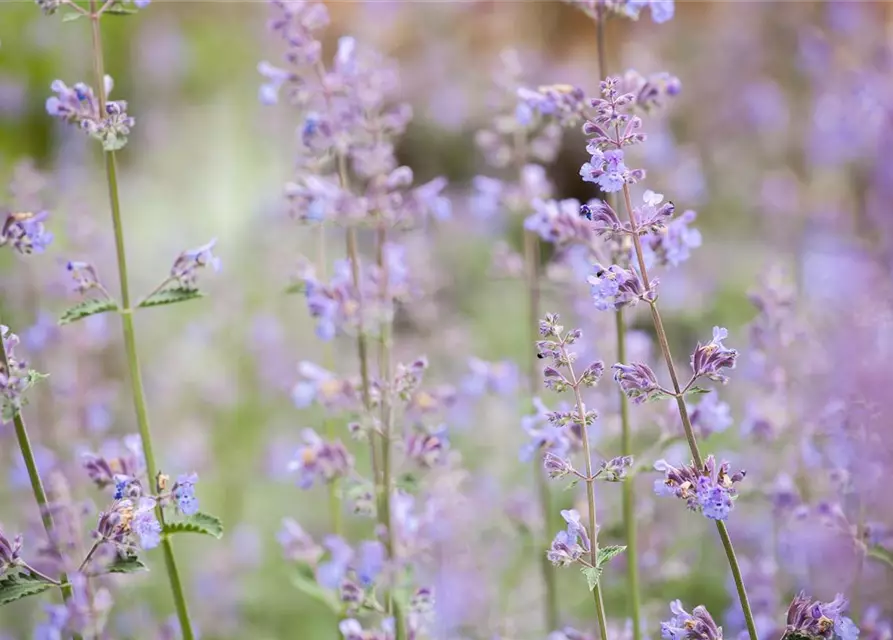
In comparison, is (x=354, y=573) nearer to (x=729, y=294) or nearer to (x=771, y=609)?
(x=771, y=609)

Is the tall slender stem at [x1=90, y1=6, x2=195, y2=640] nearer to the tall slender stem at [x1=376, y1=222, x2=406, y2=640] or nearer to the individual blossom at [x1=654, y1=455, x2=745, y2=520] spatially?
the tall slender stem at [x1=376, y1=222, x2=406, y2=640]

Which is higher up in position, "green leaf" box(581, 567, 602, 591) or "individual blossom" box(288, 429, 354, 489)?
"individual blossom" box(288, 429, 354, 489)

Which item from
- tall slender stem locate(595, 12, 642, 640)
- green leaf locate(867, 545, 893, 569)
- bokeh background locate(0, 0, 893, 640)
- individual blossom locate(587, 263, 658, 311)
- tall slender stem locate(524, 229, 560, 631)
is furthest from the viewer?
bokeh background locate(0, 0, 893, 640)

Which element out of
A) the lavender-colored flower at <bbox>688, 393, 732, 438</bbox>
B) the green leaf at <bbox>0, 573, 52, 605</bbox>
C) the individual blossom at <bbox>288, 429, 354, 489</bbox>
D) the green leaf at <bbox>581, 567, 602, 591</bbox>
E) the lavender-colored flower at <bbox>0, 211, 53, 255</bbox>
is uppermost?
the lavender-colored flower at <bbox>0, 211, 53, 255</bbox>

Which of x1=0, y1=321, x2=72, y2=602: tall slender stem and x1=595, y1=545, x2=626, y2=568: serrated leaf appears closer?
x1=595, y1=545, x2=626, y2=568: serrated leaf

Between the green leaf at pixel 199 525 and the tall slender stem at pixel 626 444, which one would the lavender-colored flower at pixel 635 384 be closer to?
the tall slender stem at pixel 626 444

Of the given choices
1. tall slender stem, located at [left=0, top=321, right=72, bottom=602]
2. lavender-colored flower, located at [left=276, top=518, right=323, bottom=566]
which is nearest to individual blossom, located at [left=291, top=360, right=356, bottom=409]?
lavender-colored flower, located at [left=276, top=518, right=323, bottom=566]

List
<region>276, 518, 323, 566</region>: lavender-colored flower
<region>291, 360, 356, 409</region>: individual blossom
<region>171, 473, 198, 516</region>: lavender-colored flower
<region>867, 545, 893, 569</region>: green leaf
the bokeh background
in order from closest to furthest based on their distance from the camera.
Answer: <region>171, 473, 198, 516</region>: lavender-colored flower < <region>867, 545, 893, 569</region>: green leaf < <region>291, 360, 356, 409</region>: individual blossom < <region>276, 518, 323, 566</region>: lavender-colored flower < the bokeh background
